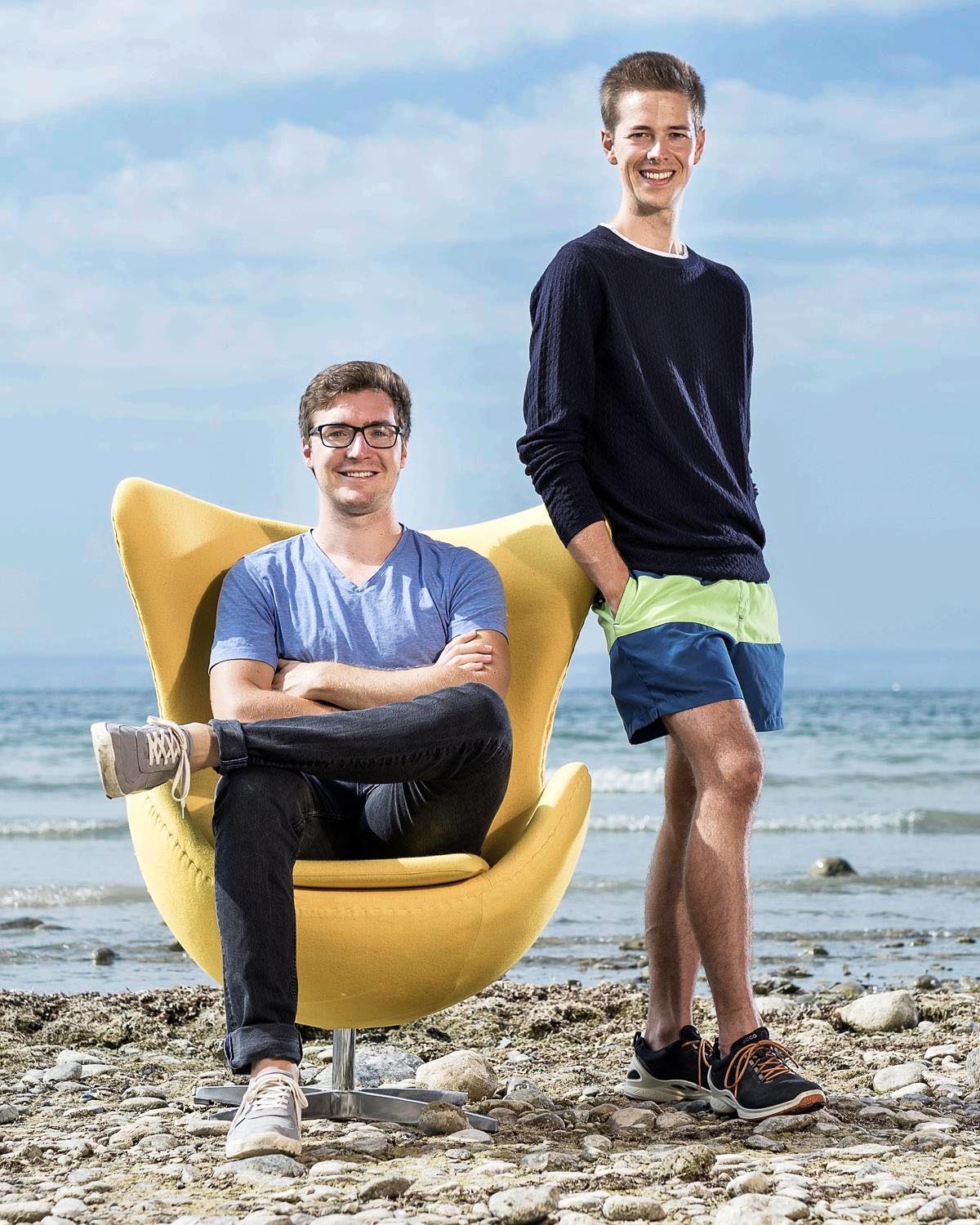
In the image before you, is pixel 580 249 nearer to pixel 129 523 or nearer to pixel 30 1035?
pixel 129 523

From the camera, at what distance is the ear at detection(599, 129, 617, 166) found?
3.16 meters

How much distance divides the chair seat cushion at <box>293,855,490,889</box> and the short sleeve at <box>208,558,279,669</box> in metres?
0.50

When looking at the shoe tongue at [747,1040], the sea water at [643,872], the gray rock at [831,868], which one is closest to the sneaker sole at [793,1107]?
the shoe tongue at [747,1040]

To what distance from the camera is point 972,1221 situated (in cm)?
217

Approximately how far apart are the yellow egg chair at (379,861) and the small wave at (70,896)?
417 cm

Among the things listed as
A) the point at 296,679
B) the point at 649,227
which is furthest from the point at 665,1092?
the point at 649,227

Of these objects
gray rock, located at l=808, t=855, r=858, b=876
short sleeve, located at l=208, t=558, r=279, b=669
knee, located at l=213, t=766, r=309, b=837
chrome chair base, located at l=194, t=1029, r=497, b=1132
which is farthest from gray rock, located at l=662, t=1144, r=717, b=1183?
gray rock, located at l=808, t=855, r=858, b=876

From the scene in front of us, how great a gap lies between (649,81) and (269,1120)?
225 cm

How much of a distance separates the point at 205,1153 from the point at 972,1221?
53.3 inches

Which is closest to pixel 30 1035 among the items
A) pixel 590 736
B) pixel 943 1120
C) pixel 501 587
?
pixel 501 587

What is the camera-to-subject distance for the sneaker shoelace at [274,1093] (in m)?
2.48

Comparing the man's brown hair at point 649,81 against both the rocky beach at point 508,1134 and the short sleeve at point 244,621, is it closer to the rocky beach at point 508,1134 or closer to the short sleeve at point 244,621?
the short sleeve at point 244,621

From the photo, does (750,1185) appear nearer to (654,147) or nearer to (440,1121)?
(440,1121)

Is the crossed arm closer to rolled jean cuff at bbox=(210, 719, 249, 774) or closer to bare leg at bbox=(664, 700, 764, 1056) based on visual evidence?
rolled jean cuff at bbox=(210, 719, 249, 774)
